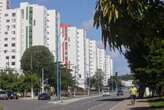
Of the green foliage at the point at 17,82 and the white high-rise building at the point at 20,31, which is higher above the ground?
the white high-rise building at the point at 20,31

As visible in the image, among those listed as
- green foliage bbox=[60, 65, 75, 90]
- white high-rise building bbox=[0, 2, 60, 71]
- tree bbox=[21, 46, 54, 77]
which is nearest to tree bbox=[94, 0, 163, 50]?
tree bbox=[21, 46, 54, 77]

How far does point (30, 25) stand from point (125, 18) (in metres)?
167

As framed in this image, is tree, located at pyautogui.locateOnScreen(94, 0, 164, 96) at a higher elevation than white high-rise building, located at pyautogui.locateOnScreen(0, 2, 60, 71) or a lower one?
lower

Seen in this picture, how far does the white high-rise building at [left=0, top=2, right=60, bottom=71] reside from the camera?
175 meters

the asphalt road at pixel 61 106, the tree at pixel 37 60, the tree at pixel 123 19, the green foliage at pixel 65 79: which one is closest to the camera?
the tree at pixel 123 19

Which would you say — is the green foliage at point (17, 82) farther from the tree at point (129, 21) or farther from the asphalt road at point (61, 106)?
the tree at point (129, 21)

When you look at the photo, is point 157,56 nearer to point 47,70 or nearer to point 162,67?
point 162,67

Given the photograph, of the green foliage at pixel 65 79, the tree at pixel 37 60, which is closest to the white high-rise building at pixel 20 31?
the green foliage at pixel 65 79

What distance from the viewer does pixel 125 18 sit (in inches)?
450

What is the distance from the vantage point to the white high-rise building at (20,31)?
175 m

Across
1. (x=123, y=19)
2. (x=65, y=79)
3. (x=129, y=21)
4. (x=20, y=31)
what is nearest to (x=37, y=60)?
(x=65, y=79)

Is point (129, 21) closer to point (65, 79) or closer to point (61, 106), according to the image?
point (61, 106)

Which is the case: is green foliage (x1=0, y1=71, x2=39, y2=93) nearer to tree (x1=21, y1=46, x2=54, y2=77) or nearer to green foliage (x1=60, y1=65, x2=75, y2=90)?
tree (x1=21, y1=46, x2=54, y2=77)

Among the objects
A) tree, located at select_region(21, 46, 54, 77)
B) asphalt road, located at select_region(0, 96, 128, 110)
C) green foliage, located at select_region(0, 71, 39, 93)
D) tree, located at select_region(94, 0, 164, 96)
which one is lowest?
asphalt road, located at select_region(0, 96, 128, 110)
